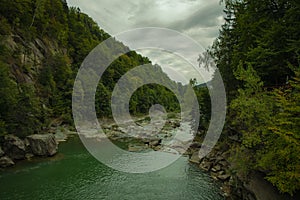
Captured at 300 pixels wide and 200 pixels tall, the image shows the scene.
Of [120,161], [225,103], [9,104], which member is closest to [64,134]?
[9,104]

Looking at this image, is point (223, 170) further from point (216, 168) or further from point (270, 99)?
point (270, 99)

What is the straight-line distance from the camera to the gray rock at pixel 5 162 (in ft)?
61.1

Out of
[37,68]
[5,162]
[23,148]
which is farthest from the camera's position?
[37,68]

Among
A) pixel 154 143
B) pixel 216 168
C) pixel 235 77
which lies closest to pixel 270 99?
pixel 235 77

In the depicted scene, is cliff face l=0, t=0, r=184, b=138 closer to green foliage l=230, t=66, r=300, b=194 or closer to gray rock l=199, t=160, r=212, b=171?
gray rock l=199, t=160, r=212, b=171

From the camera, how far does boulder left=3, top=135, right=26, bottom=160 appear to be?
795 inches

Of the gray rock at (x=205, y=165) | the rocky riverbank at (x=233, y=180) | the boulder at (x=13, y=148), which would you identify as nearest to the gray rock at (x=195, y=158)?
the rocky riverbank at (x=233, y=180)

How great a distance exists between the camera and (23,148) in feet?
68.4

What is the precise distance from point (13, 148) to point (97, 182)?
9.27 metres

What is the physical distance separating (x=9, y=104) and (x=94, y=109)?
24687 millimetres

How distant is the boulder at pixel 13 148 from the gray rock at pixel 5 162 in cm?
108

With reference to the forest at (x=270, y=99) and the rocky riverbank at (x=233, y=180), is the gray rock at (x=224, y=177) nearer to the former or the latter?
the rocky riverbank at (x=233, y=180)

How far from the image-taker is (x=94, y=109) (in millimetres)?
46406

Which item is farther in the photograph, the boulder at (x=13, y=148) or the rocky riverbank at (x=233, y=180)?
the boulder at (x=13, y=148)
